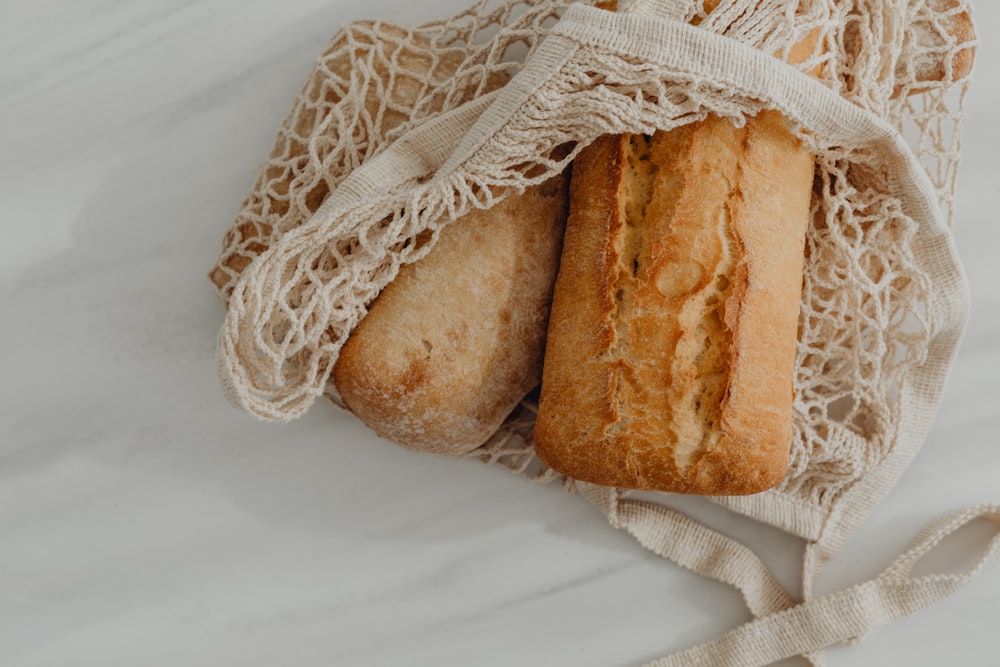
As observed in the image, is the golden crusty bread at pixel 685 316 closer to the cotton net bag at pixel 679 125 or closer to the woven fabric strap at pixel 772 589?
the cotton net bag at pixel 679 125

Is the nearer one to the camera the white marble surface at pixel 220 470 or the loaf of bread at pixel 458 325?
the loaf of bread at pixel 458 325

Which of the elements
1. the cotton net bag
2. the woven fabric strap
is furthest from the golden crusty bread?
the woven fabric strap

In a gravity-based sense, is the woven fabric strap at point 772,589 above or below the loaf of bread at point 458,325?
below

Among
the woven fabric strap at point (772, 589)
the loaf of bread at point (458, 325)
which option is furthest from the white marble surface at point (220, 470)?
the loaf of bread at point (458, 325)

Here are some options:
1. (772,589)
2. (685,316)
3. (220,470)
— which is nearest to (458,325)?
(685,316)

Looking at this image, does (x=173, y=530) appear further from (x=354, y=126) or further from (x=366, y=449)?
(x=354, y=126)

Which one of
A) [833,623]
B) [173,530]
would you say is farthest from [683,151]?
[173,530]
